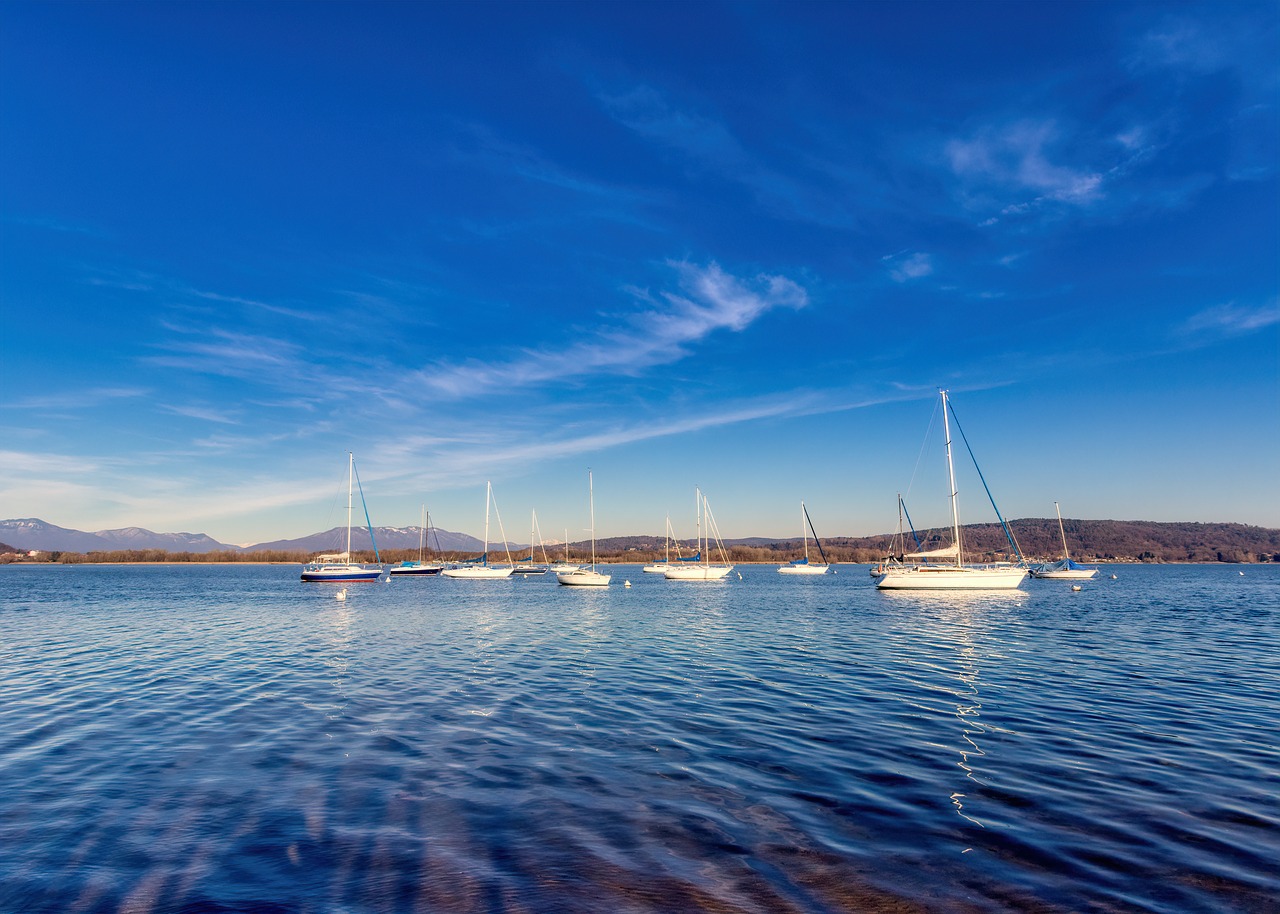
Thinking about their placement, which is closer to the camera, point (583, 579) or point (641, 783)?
point (641, 783)

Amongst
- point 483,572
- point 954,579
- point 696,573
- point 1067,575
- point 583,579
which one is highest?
point 954,579

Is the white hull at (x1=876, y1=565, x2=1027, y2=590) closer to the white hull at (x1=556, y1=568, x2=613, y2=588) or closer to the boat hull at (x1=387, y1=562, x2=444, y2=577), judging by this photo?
the white hull at (x1=556, y1=568, x2=613, y2=588)

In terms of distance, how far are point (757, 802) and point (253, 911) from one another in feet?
22.3

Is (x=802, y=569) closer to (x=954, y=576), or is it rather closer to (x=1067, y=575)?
(x=1067, y=575)

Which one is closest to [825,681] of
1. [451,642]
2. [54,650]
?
[451,642]

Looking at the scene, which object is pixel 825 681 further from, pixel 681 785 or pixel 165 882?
pixel 165 882

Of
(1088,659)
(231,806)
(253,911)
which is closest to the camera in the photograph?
(253,911)

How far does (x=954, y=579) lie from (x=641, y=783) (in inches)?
2515

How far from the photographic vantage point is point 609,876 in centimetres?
749

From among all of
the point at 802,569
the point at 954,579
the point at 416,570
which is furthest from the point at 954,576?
the point at 416,570

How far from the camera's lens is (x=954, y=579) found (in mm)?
65688

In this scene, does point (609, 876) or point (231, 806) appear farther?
point (231, 806)

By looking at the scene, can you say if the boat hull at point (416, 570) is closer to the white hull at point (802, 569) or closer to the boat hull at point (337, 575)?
the boat hull at point (337, 575)

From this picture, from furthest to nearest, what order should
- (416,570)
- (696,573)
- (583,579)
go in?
1. (416,570)
2. (696,573)
3. (583,579)
